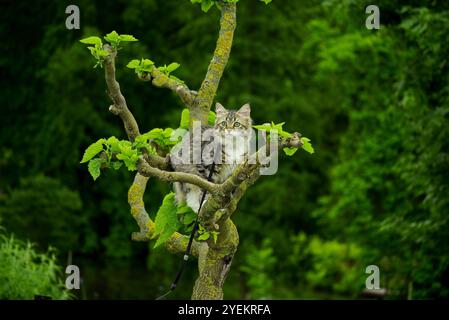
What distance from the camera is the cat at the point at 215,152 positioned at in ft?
30.9

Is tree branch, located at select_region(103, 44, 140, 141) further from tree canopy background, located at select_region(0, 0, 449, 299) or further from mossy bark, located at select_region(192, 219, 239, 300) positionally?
tree canopy background, located at select_region(0, 0, 449, 299)

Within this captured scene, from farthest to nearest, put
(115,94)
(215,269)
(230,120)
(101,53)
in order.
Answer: (230,120) < (215,269) < (115,94) < (101,53)

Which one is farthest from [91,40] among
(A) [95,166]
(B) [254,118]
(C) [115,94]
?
(B) [254,118]

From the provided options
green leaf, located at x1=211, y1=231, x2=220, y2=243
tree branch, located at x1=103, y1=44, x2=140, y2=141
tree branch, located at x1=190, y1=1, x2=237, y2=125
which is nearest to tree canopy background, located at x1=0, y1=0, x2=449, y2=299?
tree branch, located at x1=190, y1=1, x2=237, y2=125

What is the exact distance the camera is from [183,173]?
866 centimetres

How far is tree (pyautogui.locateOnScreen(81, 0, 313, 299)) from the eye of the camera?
8.49m

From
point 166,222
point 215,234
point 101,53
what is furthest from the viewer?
point 166,222

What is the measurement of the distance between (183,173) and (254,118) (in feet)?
65.1

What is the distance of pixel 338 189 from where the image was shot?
28688 mm

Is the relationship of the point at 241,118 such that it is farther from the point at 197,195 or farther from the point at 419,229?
the point at 419,229

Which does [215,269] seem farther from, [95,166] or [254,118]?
[254,118]

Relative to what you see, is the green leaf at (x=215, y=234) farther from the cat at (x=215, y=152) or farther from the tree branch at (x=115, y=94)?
the tree branch at (x=115, y=94)

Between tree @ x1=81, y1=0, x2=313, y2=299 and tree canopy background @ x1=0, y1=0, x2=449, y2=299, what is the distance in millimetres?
14484

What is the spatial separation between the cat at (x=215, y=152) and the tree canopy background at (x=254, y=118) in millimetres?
14503
